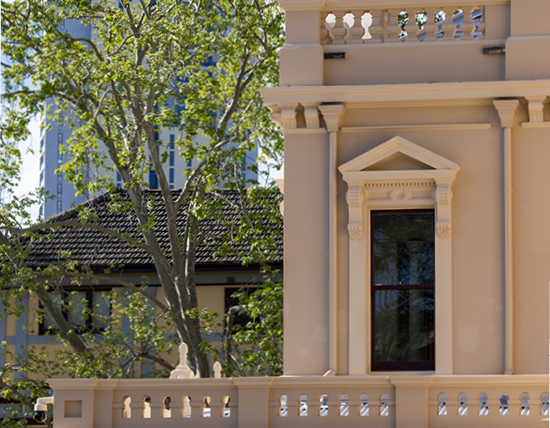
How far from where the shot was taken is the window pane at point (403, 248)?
13.5 m

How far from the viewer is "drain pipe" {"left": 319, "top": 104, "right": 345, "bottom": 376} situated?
1323 centimetres

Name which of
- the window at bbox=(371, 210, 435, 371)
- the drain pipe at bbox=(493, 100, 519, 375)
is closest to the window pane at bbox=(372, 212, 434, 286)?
the window at bbox=(371, 210, 435, 371)

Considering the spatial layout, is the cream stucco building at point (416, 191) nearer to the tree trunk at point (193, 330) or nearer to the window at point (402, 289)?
the window at point (402, 289)

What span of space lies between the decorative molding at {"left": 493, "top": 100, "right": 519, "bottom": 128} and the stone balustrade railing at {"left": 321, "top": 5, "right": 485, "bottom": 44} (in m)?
1.09

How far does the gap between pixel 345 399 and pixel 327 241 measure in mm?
2212

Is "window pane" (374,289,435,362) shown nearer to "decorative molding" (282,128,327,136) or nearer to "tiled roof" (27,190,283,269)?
"decorative molding" (282,128,327,136)

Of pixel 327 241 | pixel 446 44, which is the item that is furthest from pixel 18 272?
pixel 446 44

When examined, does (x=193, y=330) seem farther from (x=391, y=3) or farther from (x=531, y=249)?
(x=531, y=249)

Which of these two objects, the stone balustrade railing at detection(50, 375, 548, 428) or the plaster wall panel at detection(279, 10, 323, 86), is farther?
the plaster wall panel at detection(279, 10, 323, 86)

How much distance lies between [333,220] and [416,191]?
3.74ft

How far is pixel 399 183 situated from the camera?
530 inches

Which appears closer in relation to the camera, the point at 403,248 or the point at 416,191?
the point at 416,191

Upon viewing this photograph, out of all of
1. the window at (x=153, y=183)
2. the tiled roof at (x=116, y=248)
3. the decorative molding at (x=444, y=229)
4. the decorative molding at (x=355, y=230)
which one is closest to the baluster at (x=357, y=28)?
the decorative molding at (x=355, y=230)

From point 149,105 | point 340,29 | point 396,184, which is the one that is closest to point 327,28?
point 340,29
